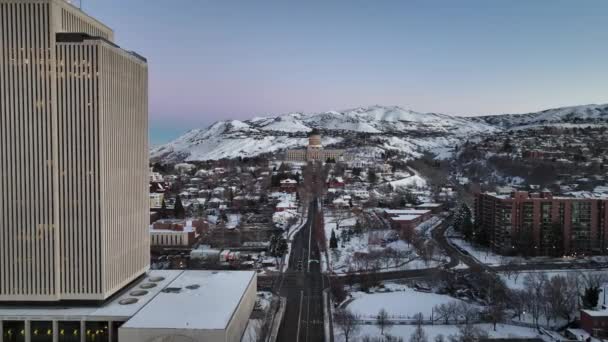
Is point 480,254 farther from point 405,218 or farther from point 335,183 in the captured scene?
point 335,183

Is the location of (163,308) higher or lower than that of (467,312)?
higher

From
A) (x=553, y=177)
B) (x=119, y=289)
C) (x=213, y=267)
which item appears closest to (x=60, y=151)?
(x=119, y=289)

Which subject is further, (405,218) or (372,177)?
(372,177)

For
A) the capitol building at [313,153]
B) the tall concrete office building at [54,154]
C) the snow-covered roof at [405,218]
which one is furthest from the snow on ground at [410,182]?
the tall concrete office building at [54,154]

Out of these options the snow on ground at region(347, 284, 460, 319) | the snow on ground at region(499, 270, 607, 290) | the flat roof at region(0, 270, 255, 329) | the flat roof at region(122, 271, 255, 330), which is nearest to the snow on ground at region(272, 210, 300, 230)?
the snow on ground at region(347, 284, 460, 319)

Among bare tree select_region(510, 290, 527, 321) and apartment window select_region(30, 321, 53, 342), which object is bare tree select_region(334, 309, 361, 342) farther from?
apartment window select_region(30, 321, 53, 342)

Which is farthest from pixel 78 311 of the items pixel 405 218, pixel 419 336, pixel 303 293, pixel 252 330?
pixel 405 218

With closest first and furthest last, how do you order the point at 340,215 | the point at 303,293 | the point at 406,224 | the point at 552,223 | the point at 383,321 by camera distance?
the point at 383,321 → the point at 303,293 → the point at 552,223 → the point at 406,224 → the point at 340,215
